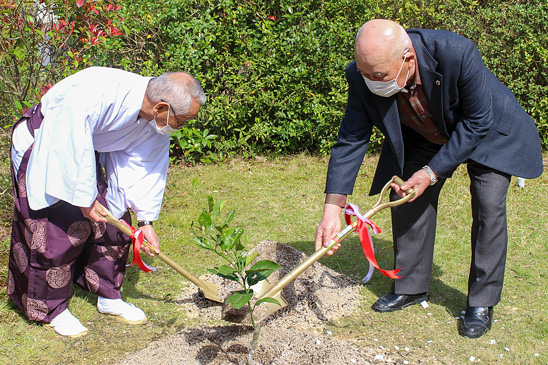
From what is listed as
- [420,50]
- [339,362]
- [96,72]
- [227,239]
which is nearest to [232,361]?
[339,362]

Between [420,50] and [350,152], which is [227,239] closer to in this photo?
[350,152]

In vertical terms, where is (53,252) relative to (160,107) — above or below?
below

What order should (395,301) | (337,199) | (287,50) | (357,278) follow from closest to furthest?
(337,199)
(395,301)
(357,278)
(287,50)

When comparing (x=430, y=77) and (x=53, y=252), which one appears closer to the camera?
(x=430, y=77)

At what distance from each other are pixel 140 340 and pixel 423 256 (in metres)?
1.87

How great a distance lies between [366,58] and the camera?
2811 millimetres

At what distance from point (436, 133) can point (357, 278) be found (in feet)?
4.54

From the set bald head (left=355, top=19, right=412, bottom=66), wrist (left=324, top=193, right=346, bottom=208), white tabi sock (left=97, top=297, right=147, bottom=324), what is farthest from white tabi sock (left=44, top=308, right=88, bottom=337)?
bald head (left=355, top=19, right=412, bottom=66)

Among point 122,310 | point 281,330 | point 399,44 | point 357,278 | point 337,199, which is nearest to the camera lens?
point 399,44

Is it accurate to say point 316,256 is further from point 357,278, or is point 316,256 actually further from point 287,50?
point 287,50

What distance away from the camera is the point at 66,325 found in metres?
3.42

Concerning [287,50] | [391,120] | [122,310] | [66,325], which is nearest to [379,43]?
[391,120]

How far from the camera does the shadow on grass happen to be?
3.86 metres

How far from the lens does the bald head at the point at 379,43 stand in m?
2.78
